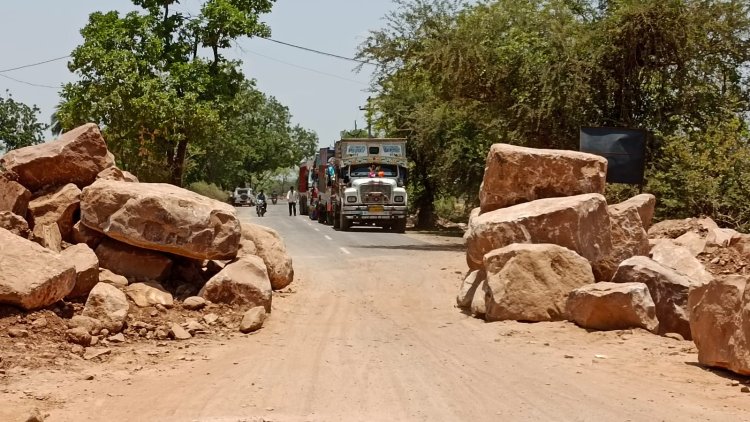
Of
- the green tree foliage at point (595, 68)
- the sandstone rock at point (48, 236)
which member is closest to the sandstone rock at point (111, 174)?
the sandstone rock at point (48, 236)

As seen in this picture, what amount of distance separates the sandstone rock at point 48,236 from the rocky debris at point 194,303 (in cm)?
188

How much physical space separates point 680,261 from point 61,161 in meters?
9.39

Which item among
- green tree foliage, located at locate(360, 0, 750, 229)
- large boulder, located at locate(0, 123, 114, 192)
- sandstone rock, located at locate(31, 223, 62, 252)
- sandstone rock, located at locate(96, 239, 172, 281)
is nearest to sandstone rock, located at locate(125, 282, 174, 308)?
sandstone rock, located at locate(96, 239, 172, 281)

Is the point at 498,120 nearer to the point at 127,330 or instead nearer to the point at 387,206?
the point at 387,206

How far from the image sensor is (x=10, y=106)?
58.0 metres

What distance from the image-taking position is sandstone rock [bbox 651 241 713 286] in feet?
43.4

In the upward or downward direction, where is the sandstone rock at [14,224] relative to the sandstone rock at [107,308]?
upward

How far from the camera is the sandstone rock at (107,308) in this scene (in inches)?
421

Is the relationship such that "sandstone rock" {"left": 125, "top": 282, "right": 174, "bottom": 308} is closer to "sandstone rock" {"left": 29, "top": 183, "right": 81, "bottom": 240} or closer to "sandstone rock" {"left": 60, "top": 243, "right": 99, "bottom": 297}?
"sandstone rock" {"left": 60, "top": 243, "right": 99, "bottom": 297}

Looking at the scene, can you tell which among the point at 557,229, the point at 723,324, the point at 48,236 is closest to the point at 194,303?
the point at 48,236

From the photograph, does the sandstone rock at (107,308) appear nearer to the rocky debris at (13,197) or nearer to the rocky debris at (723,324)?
the rocky debris at (13,197)

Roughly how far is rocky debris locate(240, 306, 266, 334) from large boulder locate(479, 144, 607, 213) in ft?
16.5

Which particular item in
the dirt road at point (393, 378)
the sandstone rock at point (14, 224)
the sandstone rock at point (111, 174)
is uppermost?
the sandstone rock at point (111, 174)

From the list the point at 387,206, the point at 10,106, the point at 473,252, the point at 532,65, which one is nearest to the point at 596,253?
the point at 473,252
